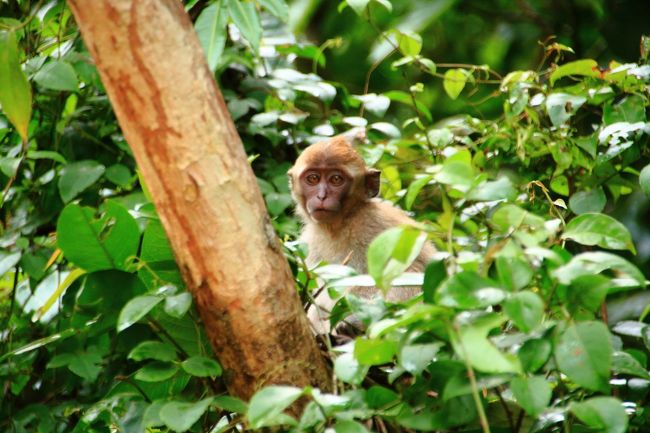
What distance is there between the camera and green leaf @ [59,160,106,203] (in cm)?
487

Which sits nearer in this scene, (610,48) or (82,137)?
(82,137)

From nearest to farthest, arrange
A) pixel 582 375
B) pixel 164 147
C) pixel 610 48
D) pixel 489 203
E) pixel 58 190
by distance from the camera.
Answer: pixel 582 375, pixel 164 147, pixel 489 203, pixel 58 190, pixel 610 48

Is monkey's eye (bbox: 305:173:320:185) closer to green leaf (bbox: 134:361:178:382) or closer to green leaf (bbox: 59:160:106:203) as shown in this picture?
green leaf (bbox: 59:160:106:203)

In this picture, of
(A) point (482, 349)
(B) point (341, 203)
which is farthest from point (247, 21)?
(B) point (341, 203)

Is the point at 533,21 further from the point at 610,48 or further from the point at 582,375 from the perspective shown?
the point at 582,375

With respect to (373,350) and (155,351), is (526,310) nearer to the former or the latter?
(373,350)

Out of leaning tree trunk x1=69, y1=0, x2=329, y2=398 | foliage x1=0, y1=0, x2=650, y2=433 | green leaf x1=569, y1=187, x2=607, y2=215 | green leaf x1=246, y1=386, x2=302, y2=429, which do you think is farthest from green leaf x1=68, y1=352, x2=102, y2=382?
green leaf x1=569, y1=187, x2=607, y2=215

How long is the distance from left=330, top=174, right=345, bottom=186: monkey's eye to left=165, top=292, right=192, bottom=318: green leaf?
8.21 feet

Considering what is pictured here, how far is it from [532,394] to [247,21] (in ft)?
4.99

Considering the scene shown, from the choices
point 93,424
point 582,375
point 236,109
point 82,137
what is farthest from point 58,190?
point 582,375

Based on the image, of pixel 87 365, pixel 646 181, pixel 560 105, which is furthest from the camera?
pixel 560 105

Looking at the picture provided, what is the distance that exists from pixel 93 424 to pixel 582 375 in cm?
197

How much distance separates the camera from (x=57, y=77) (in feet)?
14.5

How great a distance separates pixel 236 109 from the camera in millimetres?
5488
